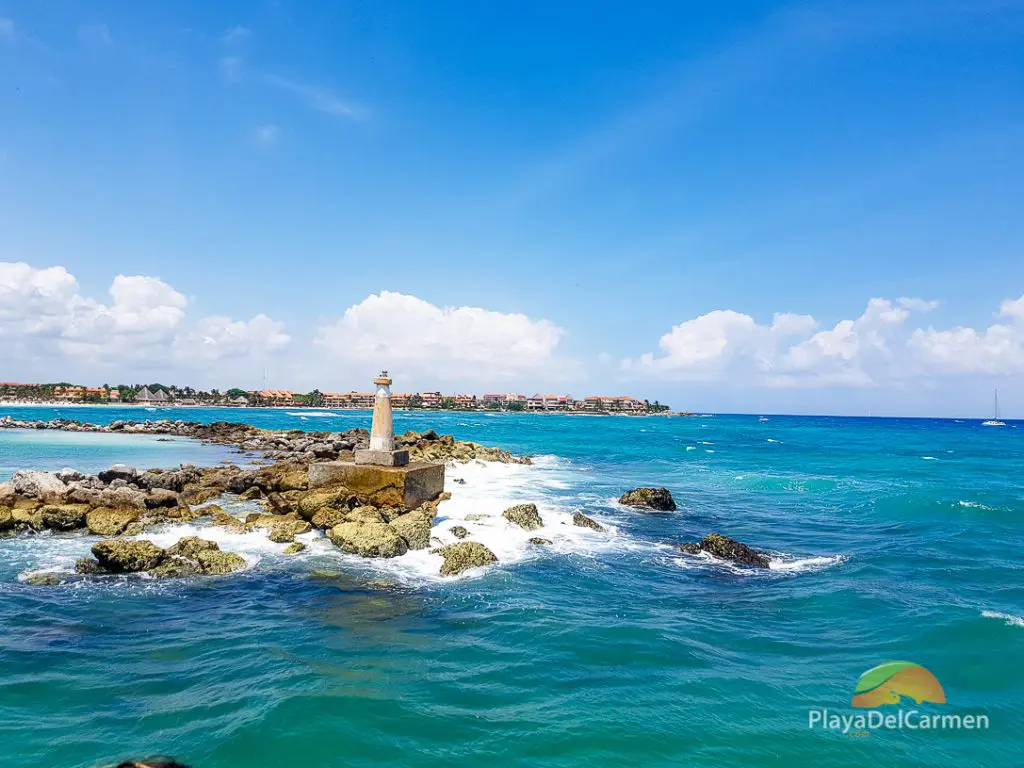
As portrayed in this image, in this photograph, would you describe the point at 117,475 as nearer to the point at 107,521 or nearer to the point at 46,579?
the point at 107,521

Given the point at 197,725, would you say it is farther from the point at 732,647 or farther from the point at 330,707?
the point at 732,647

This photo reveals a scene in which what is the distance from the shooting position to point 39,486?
1786 centimetres

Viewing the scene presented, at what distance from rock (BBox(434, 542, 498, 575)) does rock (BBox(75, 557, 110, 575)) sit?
677 centimetres

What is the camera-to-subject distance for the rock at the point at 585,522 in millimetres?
17719

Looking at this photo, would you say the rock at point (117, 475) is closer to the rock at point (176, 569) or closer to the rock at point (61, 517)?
the rock at point (61, 517)

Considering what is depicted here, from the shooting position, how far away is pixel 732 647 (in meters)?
9.04

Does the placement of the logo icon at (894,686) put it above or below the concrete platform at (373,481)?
below

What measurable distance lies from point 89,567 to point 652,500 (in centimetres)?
1692

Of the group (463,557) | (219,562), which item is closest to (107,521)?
(219,562)

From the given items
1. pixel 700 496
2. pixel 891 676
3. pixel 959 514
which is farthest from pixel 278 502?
pixel 959 514
